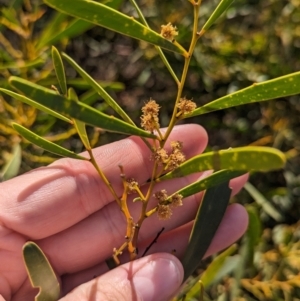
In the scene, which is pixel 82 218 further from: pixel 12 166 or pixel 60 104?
pixel 60 104

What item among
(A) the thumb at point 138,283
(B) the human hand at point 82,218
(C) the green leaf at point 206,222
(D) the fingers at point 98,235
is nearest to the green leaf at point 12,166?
(B) the human hand at point 82,218

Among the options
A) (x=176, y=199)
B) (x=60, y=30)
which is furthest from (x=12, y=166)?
(x=176, y=199)

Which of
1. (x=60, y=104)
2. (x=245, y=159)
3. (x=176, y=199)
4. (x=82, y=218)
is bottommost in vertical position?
(x=82, y=218)

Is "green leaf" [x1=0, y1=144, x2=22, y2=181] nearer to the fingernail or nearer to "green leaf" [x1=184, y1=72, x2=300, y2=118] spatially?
the fingernail

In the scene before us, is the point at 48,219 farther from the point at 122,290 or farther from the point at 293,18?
the point at 293,18

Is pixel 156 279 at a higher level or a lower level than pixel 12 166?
lower

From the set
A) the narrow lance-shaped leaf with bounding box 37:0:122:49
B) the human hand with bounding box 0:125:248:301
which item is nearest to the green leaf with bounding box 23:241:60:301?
the human hand with bounding box 0:125:248:301

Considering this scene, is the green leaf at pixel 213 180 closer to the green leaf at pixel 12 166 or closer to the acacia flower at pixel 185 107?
the acacia flower at pixel 185 107
